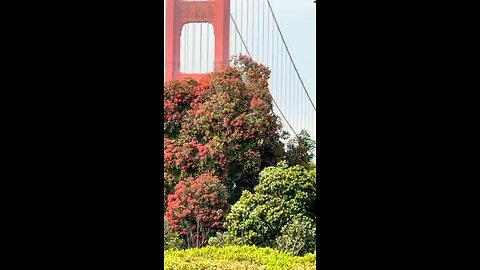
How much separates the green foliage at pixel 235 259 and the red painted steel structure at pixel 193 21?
1.57m

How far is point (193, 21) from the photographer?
245 inches

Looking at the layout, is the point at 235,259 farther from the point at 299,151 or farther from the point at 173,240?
the point at 299,151

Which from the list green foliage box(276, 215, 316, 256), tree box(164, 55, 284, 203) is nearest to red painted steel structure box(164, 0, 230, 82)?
tree box(164, 55, 284, 203)

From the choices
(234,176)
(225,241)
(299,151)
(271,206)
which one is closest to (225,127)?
(234,176)

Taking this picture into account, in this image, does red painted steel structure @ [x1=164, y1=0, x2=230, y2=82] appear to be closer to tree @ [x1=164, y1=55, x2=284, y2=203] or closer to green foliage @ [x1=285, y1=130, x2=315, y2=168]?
tree @ [x1=164, y1=55, x2=284, y2=203]

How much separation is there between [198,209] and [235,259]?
55cm

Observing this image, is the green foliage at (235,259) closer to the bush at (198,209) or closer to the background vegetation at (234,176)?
the background vegetation at (234,176)
